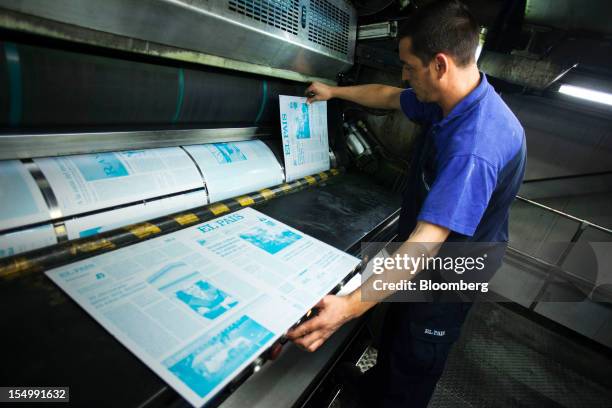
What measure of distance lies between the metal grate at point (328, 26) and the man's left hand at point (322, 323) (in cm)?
168

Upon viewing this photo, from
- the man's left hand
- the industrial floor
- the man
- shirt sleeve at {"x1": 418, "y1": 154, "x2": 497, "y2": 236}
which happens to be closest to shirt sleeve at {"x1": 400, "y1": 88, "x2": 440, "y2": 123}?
the man

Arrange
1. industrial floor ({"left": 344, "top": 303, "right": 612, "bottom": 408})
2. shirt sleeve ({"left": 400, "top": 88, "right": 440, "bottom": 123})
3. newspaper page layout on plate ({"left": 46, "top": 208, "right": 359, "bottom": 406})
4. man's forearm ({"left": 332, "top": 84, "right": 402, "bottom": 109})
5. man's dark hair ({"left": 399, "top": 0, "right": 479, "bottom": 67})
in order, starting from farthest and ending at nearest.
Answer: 1. industrial floor ({"left": 344, "top": 303, "right": 612, "bottom": 408})
2. man's forearm ({"left": 332, "top": 84, "right": 402, "bottom": 109})
3. shirt sleeve ({"left": 400, "top": 88, "right": 440, "bottom": 123})
4. man's dark hair ({"left": 399, "top": 0, "right": 479, "bottom": 67})
5. newspaper page layout on plate ({"left": 46, "top": 208, "right": 359, "bottom": 406})

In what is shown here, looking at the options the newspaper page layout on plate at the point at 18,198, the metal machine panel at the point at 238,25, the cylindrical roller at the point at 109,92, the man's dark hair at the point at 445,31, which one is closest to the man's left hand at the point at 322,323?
the newspaper page layout on plate at the point at 18,198

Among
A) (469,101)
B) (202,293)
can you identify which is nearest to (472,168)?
(469,101)

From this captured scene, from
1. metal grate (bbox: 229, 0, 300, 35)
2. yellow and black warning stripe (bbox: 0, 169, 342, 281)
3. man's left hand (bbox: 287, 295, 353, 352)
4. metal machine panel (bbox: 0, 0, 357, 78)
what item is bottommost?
man's left hand (bbox: 287, 295, 353, 352)

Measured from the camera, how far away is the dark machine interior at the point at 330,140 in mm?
889

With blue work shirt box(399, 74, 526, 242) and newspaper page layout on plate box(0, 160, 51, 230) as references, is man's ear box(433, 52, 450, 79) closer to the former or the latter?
blue work shirt box(399, 74, 526, 242)

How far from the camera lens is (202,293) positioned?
3.21 feet

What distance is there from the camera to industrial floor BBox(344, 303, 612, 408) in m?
2.28

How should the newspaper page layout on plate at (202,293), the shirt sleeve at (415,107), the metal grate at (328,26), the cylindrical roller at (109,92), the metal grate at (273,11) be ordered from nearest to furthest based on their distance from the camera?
the newspaper page layout on plate at (202,293) < the cylindrical roller at (109,92) < the metal grate at (273,11) < the shirt sleeve at (415,107) < the metal grate at (328,26)

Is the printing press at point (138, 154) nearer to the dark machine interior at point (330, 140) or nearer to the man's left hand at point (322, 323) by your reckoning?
the dark machine interior at point (330, 140)

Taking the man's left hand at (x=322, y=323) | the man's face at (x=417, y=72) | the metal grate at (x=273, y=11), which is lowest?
the man's left hand at (x=322, y=323)

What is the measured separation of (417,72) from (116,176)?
1.35m

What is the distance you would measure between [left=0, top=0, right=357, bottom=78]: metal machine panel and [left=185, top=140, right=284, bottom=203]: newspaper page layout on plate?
1.61 feet
